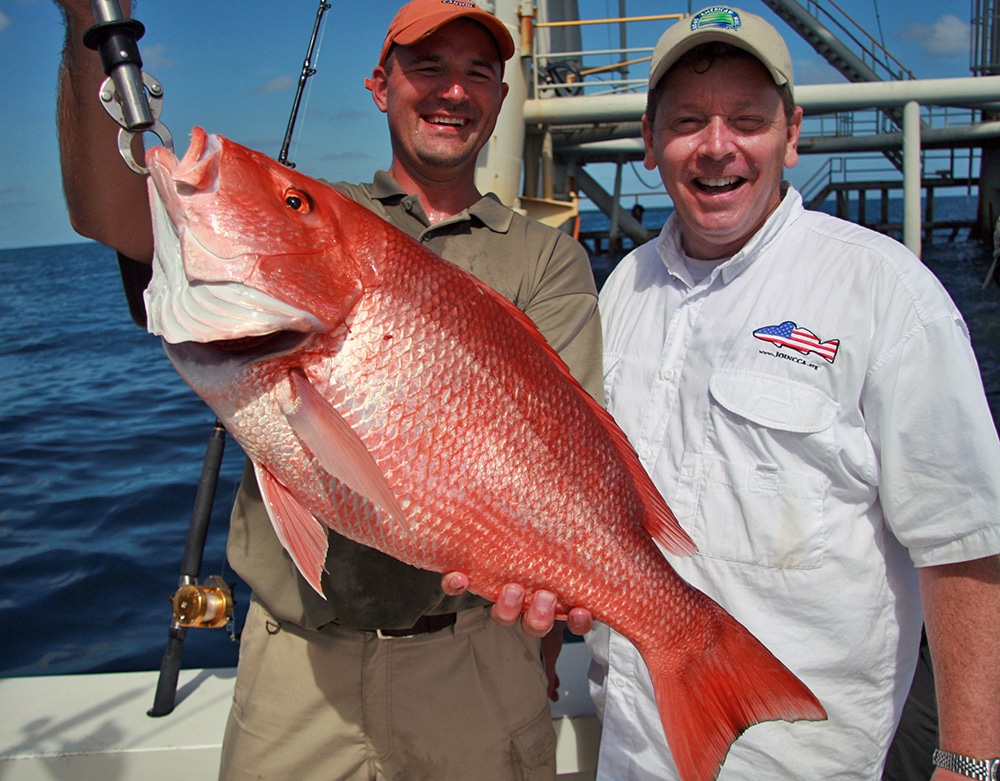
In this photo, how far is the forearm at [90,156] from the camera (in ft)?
6.18

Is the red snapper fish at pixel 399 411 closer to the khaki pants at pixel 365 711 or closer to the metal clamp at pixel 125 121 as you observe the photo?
the metal clamp at pixel 125 121

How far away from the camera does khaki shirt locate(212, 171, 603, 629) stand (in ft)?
6.80

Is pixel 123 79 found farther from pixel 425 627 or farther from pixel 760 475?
pixel 760 475

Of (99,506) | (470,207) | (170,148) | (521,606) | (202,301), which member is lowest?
(99,506)

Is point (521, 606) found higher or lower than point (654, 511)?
lower

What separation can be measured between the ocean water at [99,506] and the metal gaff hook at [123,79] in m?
2.39

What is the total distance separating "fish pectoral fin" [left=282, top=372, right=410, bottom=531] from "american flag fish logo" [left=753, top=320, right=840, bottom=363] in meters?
1.16

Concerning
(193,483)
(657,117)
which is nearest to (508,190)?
(193,483)

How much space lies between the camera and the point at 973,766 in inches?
72.2

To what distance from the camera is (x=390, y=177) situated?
2.32 meters

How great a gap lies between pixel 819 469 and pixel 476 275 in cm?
110

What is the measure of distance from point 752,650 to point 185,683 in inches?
90.8

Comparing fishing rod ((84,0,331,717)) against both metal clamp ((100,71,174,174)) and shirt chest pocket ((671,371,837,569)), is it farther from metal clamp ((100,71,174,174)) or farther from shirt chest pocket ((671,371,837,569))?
shirt chest pocket ((671,371,837,569))

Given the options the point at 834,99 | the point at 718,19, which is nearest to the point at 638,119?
the point at 834,99
